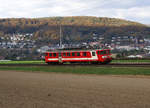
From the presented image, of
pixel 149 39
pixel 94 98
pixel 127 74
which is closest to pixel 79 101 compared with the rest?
pixel 94 98

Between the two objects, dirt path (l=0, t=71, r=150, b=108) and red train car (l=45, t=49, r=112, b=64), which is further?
red train car (l=45, t=49, r=112, b=64)

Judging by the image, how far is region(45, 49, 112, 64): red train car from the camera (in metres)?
38.9

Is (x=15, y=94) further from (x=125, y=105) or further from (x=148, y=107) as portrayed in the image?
(x=148, y=107)

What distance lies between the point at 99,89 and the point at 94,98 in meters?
2.87

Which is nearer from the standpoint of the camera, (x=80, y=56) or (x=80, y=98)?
(x=80, y=98)

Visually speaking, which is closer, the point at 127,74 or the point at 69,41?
the point at 127,74

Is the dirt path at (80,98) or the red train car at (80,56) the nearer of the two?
the dirt path at (80,98)

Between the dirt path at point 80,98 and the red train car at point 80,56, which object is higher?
the red train car at point 80,56

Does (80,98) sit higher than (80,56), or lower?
lower

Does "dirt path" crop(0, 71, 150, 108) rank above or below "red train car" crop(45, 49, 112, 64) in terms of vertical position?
below

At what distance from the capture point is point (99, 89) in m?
17.0

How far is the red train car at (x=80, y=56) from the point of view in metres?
38.9

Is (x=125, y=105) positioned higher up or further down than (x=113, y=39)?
further down

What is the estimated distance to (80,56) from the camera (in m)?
40.5
